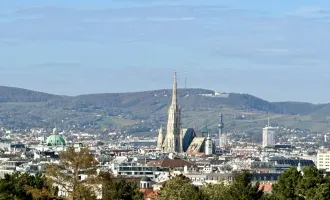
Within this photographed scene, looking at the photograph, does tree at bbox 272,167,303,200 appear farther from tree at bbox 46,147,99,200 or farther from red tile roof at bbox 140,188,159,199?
tree at bbox 46,147,99,200

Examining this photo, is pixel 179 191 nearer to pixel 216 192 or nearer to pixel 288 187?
pixel 216 192

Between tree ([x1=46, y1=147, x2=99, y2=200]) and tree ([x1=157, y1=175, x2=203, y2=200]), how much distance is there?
17.1 metres

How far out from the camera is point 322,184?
88.3 meters

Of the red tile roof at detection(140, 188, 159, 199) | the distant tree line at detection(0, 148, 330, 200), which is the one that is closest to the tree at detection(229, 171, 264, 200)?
the distant tree line at detection(0, 148, 330, 200)

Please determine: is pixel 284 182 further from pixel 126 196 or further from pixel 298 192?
pixel 126 196

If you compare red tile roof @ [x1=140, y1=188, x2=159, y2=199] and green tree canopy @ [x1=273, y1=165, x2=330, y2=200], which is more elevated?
green tree canopy @ [x1=273, y1=165, x2=330, y2=200]

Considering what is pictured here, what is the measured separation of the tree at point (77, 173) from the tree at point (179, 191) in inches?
672

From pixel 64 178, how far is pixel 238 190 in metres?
20.8

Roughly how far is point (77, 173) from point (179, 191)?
19.9 m

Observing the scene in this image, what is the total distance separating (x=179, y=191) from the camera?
286 ft

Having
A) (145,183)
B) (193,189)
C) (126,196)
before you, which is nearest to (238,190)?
(193,189)

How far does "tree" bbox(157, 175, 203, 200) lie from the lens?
8606 cm

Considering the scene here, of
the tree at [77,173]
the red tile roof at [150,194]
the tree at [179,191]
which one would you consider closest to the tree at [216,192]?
the tree at [179,191]

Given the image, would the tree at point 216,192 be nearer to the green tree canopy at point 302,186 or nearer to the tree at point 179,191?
the tree at point 179,191
